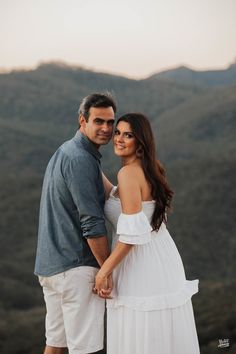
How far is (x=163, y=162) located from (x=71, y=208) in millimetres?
17441

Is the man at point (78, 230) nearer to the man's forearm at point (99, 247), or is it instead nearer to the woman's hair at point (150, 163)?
the man's forearm at point (99, 247)

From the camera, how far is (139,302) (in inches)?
72.7

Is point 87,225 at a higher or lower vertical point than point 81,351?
higher

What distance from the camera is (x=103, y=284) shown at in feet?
5.90

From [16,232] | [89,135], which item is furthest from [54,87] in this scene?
[89,135]

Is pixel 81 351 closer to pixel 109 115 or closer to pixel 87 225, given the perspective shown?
pixel 87 225

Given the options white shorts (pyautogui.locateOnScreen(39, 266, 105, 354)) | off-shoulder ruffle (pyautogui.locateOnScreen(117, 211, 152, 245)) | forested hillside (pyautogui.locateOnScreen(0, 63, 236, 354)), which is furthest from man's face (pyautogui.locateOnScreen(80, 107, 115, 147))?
forested hillside (pyautogui.locateOnScreen(0, 63, 236, 354))

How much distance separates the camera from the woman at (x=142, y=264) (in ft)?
5.80

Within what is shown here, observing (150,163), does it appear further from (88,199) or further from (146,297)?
(146,297)

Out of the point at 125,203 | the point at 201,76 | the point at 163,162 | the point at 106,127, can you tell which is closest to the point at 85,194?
the point at 125,203

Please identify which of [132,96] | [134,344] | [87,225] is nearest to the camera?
[87,225]

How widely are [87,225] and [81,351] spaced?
408 mm

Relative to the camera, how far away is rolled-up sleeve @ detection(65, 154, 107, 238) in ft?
5.77

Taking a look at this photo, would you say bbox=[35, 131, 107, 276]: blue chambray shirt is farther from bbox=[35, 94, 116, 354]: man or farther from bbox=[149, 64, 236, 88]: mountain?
bbox=[149, 64, 236, 88]: mountain
